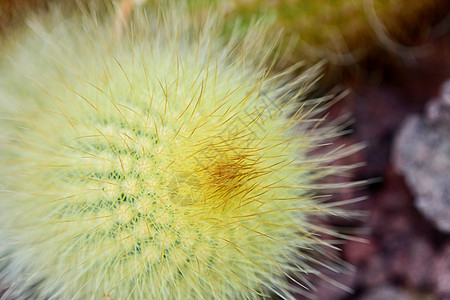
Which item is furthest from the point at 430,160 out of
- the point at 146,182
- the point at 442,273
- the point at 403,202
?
the point at 146,182

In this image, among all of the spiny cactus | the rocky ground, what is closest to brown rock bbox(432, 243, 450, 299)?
the rocky ground

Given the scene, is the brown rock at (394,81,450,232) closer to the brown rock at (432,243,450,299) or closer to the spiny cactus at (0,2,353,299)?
the brown rock at (432,243,450,299)

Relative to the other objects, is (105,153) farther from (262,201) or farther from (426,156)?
(426,156)

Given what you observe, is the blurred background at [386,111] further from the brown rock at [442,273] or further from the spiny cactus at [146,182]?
the spiny cactus at [146,182]

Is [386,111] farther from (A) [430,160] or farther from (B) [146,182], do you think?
(B) [146,182]

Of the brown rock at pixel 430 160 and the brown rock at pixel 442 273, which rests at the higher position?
the brown rock at pixel 430 160

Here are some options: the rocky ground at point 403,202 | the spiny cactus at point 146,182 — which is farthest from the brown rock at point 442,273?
the spiny cactus at point 146,182

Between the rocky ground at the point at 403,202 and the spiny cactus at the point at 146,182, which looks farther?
the rocky ground at the point at 403,202
